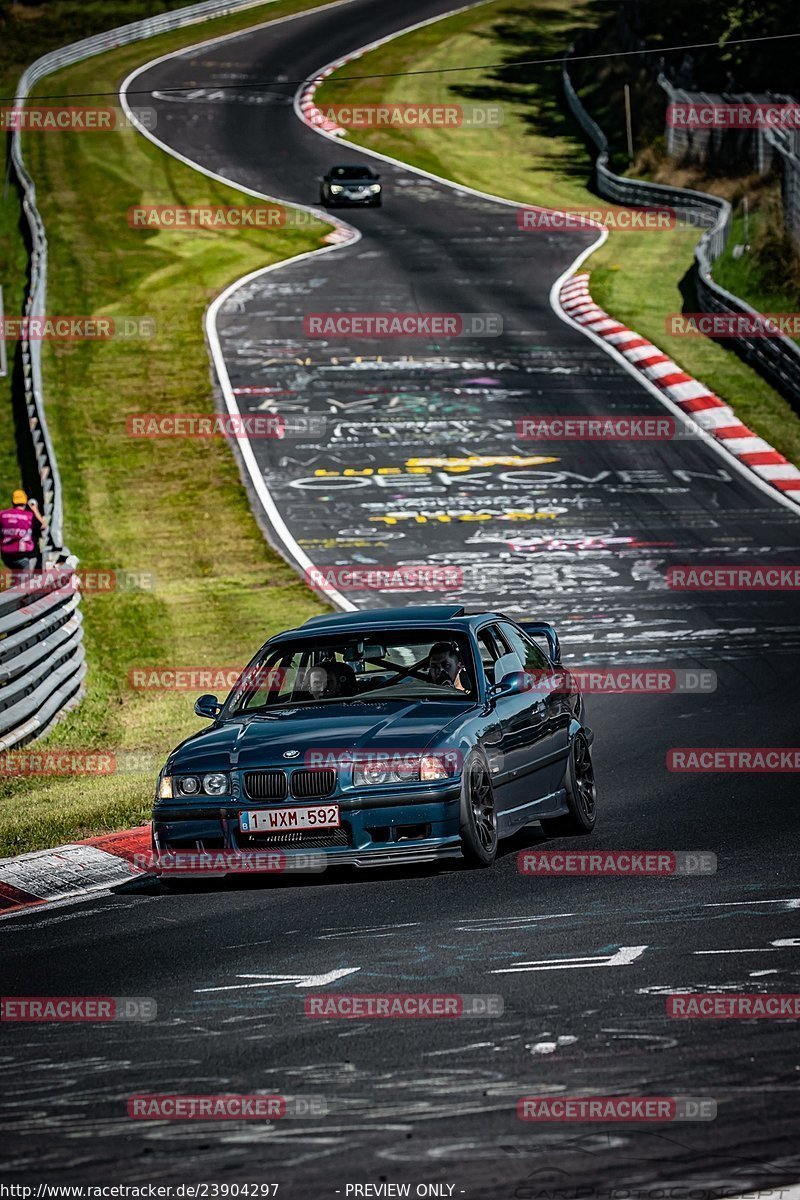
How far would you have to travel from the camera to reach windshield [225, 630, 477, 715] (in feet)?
35.0

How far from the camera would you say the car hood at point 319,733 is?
970cm

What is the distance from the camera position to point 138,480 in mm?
30047

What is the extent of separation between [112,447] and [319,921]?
78.6ft

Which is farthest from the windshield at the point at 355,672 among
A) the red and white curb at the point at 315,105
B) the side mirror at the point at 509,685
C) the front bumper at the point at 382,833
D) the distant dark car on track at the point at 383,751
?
the red and white curb at the point at 315,105

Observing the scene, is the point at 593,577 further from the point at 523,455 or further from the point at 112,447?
the point at 112,447

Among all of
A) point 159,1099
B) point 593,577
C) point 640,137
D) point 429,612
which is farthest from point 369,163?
point 159,1099

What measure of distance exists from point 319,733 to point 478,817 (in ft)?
3.13

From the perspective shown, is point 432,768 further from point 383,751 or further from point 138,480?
point 138,480

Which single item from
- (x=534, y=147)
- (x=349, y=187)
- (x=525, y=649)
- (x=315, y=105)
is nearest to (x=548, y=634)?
(x=525, y=649)

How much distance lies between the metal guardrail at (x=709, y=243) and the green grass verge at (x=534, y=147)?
1.13 ft

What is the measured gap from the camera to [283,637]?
11.2m

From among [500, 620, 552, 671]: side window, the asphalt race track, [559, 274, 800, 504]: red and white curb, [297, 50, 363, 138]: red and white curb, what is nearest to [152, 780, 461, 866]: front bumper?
the asphalt race track

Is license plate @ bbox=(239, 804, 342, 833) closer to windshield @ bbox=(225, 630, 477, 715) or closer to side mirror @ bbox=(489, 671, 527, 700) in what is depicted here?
windshield @ bbox=(225, 630, 477, 715)

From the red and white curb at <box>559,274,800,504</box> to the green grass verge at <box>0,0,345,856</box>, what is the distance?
25.4ft
